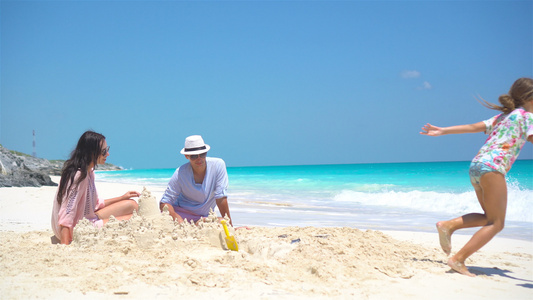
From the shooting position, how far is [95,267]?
2988 mm

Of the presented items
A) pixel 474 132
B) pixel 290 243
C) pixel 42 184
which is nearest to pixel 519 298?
pixel 474 132

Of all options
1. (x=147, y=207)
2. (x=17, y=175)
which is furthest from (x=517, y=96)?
(x=17, y=175)

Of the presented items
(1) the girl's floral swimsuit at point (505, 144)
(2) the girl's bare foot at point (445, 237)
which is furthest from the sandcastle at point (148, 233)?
(1) the girl's floral swimsuit at point (505, 144)

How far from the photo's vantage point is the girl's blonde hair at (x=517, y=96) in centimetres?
318

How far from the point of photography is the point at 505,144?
3125 mm

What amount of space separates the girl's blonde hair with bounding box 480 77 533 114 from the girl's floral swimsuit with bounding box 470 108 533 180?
0.08 m

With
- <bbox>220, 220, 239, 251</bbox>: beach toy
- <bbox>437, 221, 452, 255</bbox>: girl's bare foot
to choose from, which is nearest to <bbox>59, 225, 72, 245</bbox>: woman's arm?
<bbox>220, 220, 239, 251</bbox>: beach toy

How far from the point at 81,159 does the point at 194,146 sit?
1093 mm

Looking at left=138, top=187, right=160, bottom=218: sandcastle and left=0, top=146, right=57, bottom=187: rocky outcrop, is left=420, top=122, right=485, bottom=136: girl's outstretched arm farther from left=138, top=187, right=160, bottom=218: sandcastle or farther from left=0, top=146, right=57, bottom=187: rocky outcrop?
left=0, top=146, right=57, bottom=187: rocky outcrop

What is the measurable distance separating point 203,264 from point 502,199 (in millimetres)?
2297

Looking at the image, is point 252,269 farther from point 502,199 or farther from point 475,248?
point 502,199

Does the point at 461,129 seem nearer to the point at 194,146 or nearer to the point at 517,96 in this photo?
the point at 517,96

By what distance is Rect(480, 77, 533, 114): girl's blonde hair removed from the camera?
3.18 meters

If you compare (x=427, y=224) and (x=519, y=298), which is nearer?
(x=519, y=298)
